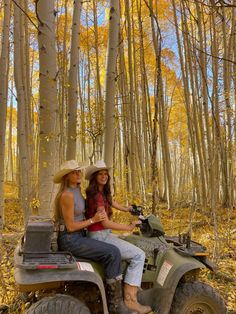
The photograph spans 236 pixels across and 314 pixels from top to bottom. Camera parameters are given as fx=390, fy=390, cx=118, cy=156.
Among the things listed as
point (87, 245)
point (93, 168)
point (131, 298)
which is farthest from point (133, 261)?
point (93, 168)

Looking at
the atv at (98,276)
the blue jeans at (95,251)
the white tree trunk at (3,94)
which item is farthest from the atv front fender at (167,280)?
the white tree trunk at (3,94)

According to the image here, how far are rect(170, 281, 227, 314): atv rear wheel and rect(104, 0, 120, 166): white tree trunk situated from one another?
2885 millimetres

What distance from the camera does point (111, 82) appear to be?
242 inches

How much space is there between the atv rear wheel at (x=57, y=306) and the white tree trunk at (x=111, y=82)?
10.8 ft

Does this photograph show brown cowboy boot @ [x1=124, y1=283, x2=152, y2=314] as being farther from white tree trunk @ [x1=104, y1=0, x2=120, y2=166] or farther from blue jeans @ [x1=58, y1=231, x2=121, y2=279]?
white tree trunk @ [x1=104, y1=0, x2=120, y2=166]

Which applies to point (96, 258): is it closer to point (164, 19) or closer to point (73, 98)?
point (73, 98)

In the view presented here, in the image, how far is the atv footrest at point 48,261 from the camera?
2807 millimetres

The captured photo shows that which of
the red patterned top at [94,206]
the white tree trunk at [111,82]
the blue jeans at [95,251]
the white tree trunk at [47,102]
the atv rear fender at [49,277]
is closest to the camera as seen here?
the atv rear fender at [49,277]

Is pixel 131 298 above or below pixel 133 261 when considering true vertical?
below

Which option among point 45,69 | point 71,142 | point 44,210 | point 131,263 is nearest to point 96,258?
point 131,263

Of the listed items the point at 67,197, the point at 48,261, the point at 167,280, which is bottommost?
the point at 167,280

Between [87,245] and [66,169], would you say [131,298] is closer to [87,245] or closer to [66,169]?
[87,245]

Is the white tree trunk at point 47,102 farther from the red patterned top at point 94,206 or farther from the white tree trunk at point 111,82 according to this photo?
the white tree trunk at point 111,82

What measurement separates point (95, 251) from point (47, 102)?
6.39 feet
